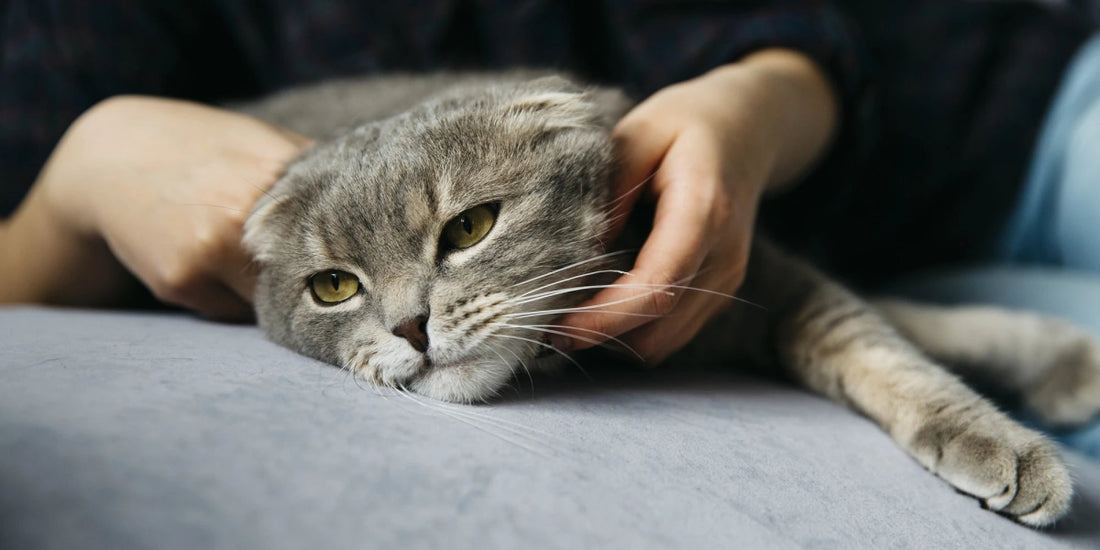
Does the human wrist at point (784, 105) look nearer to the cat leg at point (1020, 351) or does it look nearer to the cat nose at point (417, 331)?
the cat leg at point (1020, 351)

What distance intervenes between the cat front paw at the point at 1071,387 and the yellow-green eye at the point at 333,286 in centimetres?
120

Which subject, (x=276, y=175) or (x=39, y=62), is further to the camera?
(x=39, y=62)

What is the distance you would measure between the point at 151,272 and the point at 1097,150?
5.60 feet

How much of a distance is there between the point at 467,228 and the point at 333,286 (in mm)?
207

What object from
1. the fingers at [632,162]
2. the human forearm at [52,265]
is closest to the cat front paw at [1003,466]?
the fingers at [632,162]

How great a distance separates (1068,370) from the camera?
47.3 inches

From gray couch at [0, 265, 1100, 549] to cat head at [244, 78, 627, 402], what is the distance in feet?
0.20

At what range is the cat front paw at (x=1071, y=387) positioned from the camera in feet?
3.77

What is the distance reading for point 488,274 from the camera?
0.76m

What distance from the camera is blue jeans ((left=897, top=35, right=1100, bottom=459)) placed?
1298 mm

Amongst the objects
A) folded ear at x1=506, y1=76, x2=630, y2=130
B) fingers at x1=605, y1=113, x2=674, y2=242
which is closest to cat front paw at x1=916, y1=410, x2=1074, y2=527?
fingers at x1=605, y1=113, x2=674, y2=242

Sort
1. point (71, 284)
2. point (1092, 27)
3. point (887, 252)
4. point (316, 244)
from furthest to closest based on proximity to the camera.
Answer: point (887, 252) < point (1092, 27) < point (71, 284) < point (316, 244)

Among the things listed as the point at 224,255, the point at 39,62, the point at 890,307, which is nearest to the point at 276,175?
the point at 224,255

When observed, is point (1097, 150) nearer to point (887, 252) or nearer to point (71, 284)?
point (887, 252)
